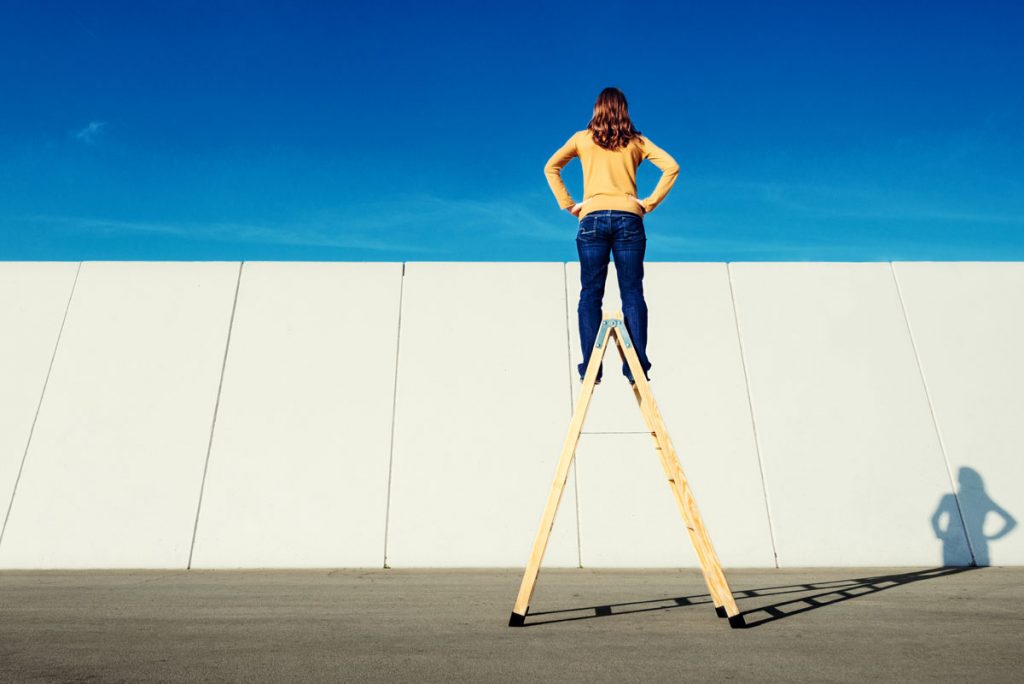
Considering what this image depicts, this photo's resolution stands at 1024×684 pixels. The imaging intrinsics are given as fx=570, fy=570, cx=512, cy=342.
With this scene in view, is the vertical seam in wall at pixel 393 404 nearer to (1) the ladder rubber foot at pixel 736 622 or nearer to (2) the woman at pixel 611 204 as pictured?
(2) the woman at pixel 611 204

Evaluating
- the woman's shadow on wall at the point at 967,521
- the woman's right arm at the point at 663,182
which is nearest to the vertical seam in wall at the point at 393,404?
the woman's right arm at the point at 663,182

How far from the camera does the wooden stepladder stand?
1914mm

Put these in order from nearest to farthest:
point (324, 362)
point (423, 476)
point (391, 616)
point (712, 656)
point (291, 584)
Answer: point (712, 656), point (391, 616), point (291, 584), point (423, 476), point (324, 362)

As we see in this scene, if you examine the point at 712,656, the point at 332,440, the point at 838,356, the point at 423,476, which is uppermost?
the point at 838,356

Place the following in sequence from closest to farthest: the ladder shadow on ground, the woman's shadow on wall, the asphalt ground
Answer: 1. the asphalt ground
2. the ladder shadow on ground
3. the woman's shadow on wall

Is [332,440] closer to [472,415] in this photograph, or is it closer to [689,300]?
[472,415]

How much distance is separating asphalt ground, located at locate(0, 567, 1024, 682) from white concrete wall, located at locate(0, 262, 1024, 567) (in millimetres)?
840

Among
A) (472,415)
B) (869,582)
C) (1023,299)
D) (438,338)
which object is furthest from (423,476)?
(1023,299)

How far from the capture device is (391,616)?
221 centimetres

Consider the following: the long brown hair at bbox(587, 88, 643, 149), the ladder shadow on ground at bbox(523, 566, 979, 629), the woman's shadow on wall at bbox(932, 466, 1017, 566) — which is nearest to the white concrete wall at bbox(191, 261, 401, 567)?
the ladder shadow on ground at bbox(523, 566, 979, 629)

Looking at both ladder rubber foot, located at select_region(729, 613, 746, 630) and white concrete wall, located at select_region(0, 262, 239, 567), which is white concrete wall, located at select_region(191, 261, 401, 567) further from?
ladder rubber foot, located at select_region(729, 613, 746, 630)

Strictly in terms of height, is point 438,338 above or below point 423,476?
above

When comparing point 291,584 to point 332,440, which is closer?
point 291,584

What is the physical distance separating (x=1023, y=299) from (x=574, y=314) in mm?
3761
